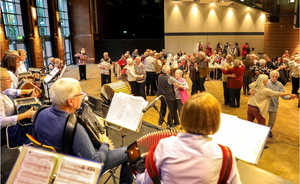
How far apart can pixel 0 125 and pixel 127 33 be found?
73.6 feet

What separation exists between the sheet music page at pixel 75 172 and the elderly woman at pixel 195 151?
1.32 feet

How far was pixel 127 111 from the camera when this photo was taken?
2887 millimetres

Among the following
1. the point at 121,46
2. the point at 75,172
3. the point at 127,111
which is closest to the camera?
the point at 75,172

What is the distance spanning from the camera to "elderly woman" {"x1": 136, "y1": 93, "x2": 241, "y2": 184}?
1.28 metres

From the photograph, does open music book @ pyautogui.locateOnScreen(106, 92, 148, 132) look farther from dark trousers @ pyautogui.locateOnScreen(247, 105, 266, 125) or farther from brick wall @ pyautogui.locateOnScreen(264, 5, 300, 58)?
brick wall @ pyautogui.locateOnScreen(264, 5, 300, 58)

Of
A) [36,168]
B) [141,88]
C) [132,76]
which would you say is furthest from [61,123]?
[141,88]

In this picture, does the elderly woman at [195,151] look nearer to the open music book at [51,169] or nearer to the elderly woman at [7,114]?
the open music book at [51,169]

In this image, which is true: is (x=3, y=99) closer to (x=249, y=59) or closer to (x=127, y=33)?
(x=249, y=59)

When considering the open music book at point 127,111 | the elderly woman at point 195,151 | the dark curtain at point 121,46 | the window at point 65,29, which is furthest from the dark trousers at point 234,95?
the window at point 65,29

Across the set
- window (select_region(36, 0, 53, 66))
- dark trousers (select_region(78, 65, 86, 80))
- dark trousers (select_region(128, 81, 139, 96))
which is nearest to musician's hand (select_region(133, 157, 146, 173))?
dark trousers (select_region(128, 81, 139, 96))

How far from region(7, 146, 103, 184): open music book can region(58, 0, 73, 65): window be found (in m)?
15.6

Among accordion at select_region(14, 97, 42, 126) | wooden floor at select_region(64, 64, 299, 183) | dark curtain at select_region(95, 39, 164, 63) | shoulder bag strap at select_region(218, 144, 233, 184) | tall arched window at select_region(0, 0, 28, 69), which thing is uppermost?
tall arched window at select_region(0, 0, 28, 69)

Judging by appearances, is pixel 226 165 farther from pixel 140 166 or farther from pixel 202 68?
pixel 202 68

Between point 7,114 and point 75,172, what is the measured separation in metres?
2.20
